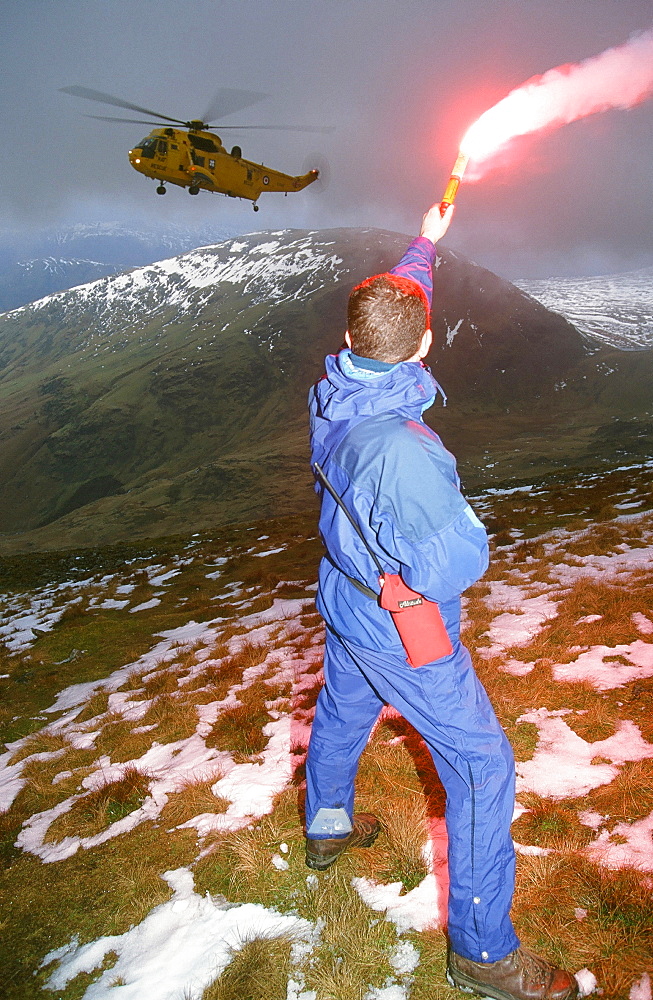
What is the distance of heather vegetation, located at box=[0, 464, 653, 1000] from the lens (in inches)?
135

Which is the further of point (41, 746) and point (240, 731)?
point (41, 746)

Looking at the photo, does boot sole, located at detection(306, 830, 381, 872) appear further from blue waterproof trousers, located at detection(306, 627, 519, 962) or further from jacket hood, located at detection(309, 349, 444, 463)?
jacket hood, located at detection(309, 349, 444, 463)

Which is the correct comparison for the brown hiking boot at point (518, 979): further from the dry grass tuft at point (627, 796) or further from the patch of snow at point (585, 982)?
the dry grass tuft at point (627, 796)

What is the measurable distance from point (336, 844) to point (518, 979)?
1.45 meters

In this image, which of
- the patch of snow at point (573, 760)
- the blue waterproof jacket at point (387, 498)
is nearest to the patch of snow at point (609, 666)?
the patch of snow at point (573, 760)

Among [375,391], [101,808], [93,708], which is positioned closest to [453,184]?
[375,391]

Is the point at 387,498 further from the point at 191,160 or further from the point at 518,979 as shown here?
the point at 191,160

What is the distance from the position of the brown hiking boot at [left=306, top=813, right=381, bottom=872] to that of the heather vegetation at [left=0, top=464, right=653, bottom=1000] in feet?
0.33

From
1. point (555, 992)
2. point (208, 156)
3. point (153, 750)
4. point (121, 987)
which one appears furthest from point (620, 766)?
point (208, 156)

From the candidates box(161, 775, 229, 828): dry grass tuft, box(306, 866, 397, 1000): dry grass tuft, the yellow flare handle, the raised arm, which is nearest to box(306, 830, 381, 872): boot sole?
box(306, 866, 397, 1000): dry grass tuft

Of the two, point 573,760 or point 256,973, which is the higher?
point 256,973

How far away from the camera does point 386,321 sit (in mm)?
2943

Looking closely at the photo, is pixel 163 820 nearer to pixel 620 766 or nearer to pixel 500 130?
pixel 620 766

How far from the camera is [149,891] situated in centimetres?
419
